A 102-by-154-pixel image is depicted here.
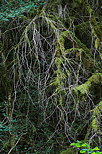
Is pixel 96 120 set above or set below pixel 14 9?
below

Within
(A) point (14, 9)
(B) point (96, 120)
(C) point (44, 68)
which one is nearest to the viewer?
(B) point (96, 120)

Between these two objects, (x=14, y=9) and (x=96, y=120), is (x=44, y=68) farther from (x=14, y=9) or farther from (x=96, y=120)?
(x=96, y=120)

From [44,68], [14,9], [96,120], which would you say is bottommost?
[96,120]

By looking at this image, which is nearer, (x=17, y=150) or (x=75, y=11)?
(x=75, y=11)

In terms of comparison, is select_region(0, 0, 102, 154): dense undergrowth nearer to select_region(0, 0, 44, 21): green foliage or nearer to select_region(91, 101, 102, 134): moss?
select_region(0, 0, 44, 21): green foliage

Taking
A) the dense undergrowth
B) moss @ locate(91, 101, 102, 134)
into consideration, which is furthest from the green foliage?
moss @ locate(91, 101, 102, 134)

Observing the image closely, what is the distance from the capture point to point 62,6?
367 cm

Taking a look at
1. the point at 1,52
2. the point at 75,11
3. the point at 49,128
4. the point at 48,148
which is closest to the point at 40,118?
the point at 49,128

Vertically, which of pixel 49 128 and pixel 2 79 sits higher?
pixel 2 79

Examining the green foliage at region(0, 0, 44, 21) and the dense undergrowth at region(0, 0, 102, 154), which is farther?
the dense undergrowth at region(0, 0, 102, 154)

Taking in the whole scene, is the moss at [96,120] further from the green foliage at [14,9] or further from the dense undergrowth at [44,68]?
the green foliage at [14,9]

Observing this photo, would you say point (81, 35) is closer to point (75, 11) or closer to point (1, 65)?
point (75, 11)

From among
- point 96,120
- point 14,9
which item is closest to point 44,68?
point 14,9

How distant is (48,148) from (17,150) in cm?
55
